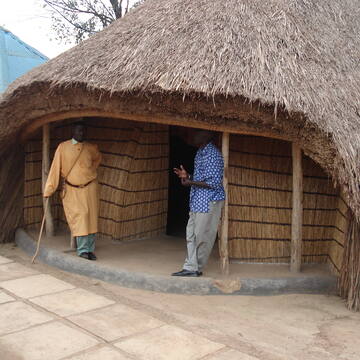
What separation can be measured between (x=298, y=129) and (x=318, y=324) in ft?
5.88

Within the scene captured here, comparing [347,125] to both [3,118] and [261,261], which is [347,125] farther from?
[3,118]

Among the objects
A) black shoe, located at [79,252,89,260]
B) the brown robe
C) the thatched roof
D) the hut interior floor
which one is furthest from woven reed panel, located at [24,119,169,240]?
the thatched roof

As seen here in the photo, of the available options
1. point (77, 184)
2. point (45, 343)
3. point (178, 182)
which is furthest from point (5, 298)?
point (178, 182)

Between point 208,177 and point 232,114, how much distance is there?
69 centimetres

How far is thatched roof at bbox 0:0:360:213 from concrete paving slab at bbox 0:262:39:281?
185 centimetres

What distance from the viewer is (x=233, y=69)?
14.7 feet

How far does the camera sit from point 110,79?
15.9 feet

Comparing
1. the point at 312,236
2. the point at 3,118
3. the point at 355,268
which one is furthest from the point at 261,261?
the point at 3,118

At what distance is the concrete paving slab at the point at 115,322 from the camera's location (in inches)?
143

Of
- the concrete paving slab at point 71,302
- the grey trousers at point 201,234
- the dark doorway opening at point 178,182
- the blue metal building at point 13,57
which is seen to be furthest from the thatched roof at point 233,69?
the blue metal building at point 13,57

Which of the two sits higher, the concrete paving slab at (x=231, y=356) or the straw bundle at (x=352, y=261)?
the straw bundle at (x=352, y=261)

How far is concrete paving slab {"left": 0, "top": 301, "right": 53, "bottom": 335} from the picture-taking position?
3663mm

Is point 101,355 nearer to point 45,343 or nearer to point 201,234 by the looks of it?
point 45,343

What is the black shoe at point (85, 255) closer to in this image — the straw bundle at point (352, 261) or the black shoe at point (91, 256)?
the black shoe at point (91, 256)
